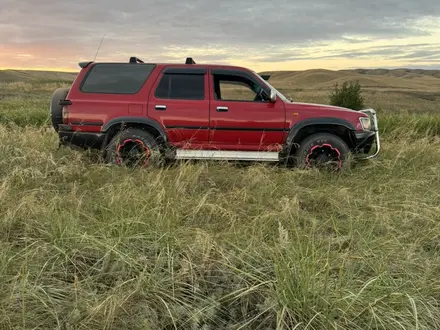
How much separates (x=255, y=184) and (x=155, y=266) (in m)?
2.69

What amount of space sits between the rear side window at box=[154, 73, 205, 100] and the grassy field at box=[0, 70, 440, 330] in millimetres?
1626

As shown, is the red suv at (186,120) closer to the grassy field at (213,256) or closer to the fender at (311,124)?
the fender at (311,124)

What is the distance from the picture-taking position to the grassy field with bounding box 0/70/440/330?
235 cm

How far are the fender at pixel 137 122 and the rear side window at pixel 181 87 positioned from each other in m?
0.45

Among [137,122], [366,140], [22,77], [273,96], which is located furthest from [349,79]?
[137,122]

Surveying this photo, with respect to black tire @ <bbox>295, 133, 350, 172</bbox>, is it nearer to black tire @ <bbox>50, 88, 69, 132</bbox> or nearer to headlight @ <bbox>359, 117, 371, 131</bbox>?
headlight @ <bbox>359, 117, 371, 131</bbox>

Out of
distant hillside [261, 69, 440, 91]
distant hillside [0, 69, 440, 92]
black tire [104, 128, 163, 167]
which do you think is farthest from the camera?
distant hillside [0, 69, 440, 92]

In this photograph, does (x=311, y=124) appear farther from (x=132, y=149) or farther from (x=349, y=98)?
(x=349, y=98)

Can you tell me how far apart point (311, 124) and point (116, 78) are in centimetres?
325

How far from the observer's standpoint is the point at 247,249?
3.04m

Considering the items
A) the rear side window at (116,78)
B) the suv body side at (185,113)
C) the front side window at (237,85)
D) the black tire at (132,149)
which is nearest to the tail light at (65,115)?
the suv body side at (185,113)

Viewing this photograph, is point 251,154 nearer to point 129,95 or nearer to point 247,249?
point 129,95

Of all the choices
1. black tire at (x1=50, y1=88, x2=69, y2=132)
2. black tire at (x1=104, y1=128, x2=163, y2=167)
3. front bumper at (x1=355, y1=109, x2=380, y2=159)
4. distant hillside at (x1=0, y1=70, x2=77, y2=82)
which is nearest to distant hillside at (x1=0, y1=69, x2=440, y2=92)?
distant hillside at (x1=0, y1=70, x2=77, y2=82)

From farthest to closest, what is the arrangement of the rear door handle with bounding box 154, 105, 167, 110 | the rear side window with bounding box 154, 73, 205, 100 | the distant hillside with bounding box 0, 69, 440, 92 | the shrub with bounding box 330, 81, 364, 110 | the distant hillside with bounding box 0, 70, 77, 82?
the distant hillside with bounding box 0, 70, 77, 82, the distant hillside with bounding box 0, 69, 440, 92, the shrub with bounding box 330, 81, 364, 110, the rear side window with bounding box 154, 73, 205, 100, the rear door handle with bounding box 154, 105, 167, 110
